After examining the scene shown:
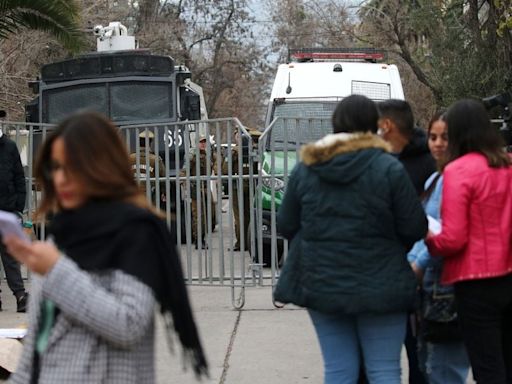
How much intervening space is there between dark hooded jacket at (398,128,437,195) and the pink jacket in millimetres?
645

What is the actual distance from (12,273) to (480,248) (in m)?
5.80

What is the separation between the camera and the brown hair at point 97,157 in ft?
9.84

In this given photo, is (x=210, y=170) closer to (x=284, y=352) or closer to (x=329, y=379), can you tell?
(x=284, y=352)

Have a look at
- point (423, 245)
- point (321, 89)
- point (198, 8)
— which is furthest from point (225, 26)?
point (423, 245)

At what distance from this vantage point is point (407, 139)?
17.5 feet

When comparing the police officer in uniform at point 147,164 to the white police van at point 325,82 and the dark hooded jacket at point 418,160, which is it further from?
the dark hooded jacket at point 418,160

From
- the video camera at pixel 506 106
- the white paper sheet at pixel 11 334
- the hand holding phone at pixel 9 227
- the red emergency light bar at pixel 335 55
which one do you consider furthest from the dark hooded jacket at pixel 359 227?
the red emergency light bar at pixel 335 55

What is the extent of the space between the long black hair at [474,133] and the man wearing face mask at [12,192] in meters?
5.35

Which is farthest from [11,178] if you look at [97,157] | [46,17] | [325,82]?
[97,157]

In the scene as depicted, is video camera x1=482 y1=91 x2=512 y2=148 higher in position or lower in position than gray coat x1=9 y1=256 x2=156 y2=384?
higher

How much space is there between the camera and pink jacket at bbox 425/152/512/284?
464 cm

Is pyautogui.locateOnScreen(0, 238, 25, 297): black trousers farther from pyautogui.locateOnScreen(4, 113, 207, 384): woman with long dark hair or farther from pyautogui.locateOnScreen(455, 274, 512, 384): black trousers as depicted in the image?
pyautogui.locateOnScreen(4, 113, 207, 384): woman with long dark hair

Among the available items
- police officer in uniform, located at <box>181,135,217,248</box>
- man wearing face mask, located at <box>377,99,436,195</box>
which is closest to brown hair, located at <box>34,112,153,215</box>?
man wearing face mask, located at <box>377,99,436,195</box>

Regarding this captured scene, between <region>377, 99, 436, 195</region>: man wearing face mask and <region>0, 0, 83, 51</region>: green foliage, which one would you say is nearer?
<region>377, 99, 436, 195</region>: man wearing face mask
